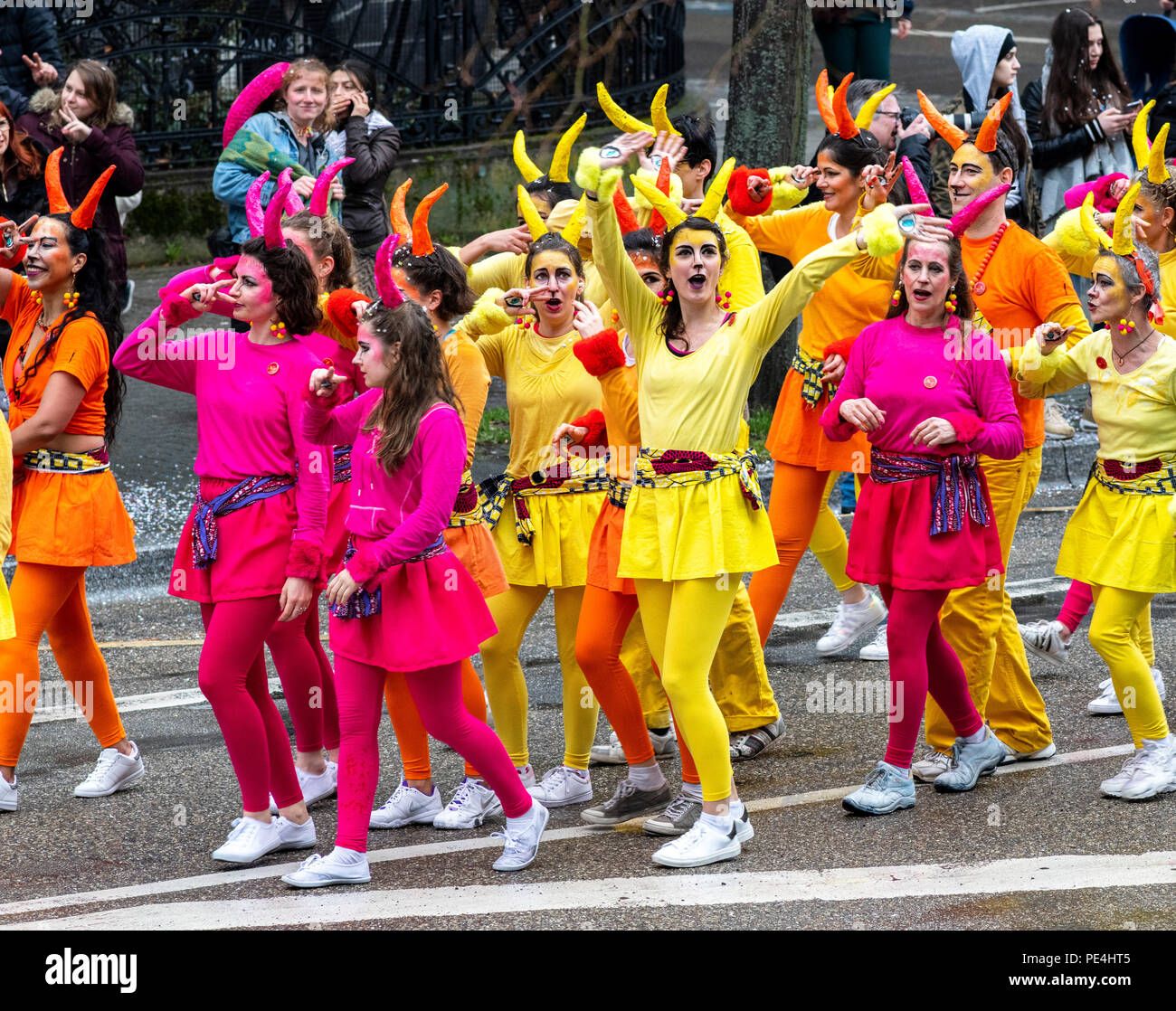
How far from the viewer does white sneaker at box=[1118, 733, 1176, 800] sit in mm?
5367

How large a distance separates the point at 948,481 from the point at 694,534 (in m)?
0.89

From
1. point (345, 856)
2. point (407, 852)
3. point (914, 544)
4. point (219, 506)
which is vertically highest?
point (219, 506)

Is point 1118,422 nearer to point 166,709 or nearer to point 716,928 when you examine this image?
point 716,928

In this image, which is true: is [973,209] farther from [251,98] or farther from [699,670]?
[251,98]

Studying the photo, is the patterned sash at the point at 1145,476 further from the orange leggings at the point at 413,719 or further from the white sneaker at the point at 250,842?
the white sneaker at the point at 250,842

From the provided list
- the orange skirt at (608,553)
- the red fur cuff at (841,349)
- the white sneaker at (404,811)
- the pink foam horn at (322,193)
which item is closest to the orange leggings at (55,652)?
the white sneaker at (404,811)

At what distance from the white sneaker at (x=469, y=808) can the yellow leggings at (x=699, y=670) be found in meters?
0.79

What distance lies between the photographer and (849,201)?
21.1 ft

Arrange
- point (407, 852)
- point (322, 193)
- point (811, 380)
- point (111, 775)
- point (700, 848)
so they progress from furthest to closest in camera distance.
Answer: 1. point (811, 380)
2. point (322, 193)
3. point (111, 775)
4. point (407, 852)
5. point (700, 848)

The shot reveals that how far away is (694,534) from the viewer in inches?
199

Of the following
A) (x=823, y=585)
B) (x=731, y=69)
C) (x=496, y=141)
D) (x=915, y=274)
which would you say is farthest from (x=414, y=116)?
(x=915, y=274)

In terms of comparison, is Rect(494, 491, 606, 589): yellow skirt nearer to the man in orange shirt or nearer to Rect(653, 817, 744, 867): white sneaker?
Rect(653, 817, 744, 867): white sneaker

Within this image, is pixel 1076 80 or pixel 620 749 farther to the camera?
pixel 1076 80

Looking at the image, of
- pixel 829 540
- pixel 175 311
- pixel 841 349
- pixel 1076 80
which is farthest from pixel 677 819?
pixel 1076 80
